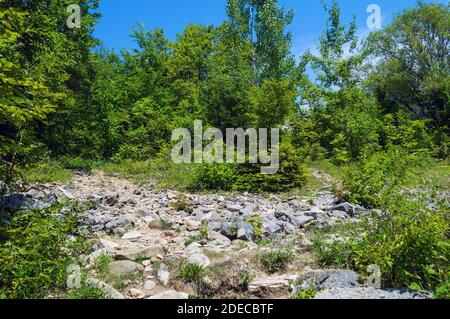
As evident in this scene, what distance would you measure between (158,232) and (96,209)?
6.64 feet

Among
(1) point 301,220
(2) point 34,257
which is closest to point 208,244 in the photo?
(1) point 301,220

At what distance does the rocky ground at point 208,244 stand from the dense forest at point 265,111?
593 mm

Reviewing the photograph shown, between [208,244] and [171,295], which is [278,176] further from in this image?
[171,295]

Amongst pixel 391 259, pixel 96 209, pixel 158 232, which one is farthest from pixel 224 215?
pixel 391 259

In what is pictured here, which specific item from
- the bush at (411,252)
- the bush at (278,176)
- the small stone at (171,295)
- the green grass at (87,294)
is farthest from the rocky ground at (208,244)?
the bush at (278,176)

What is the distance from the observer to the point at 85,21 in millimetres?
16531

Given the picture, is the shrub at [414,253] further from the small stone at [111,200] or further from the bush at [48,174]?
the bush at [48,174]

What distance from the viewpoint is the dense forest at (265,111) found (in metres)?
4.36

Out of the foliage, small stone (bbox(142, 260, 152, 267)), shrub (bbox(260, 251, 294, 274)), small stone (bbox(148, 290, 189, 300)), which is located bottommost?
small stone (bbox(148, 290, 189, 300))

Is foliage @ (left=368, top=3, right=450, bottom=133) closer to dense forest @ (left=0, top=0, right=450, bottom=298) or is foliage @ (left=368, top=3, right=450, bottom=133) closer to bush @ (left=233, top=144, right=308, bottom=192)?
dense forest @ (left=0, top=0, right=450, bottom=298)

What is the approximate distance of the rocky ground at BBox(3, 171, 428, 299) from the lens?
165 inches

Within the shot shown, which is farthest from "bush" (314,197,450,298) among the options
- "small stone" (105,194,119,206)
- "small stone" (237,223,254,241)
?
"small stone" (105,194,119,206)

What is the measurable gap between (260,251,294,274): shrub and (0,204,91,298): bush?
103 inches

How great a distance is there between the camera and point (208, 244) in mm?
5629
